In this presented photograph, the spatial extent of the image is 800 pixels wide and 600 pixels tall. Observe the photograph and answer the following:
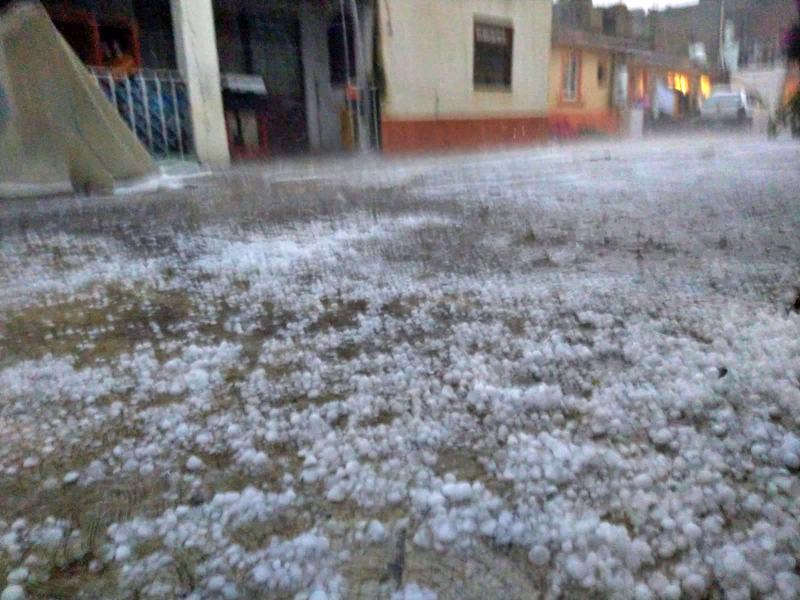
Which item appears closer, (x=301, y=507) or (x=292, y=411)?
(x=301, y=507)

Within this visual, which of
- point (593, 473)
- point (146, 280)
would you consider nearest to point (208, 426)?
point (593, 473)

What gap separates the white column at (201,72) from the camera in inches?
269

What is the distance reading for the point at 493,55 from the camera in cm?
1092

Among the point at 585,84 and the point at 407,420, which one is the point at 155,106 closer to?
the point at 407,420

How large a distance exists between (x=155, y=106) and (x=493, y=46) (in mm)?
Result: 6616

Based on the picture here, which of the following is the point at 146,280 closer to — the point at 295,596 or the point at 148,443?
the point at 148,443

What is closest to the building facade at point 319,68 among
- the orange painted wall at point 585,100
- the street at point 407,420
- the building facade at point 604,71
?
the orange painted wall at point 585,100

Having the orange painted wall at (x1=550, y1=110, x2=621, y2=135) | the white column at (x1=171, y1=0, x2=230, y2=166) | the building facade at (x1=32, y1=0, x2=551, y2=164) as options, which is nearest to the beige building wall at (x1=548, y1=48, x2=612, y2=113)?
the orange painted wall at (x1=550, y1=110, x2=621, y2=135)

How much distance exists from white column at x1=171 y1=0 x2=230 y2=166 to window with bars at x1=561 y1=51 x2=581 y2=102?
32.9 ft

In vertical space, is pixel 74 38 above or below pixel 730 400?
above

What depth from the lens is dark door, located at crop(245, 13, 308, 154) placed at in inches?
361

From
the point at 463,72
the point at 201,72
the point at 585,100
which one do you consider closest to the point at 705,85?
the point at 585,100

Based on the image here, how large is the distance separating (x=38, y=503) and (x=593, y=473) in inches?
39.6

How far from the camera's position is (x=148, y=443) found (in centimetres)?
123
